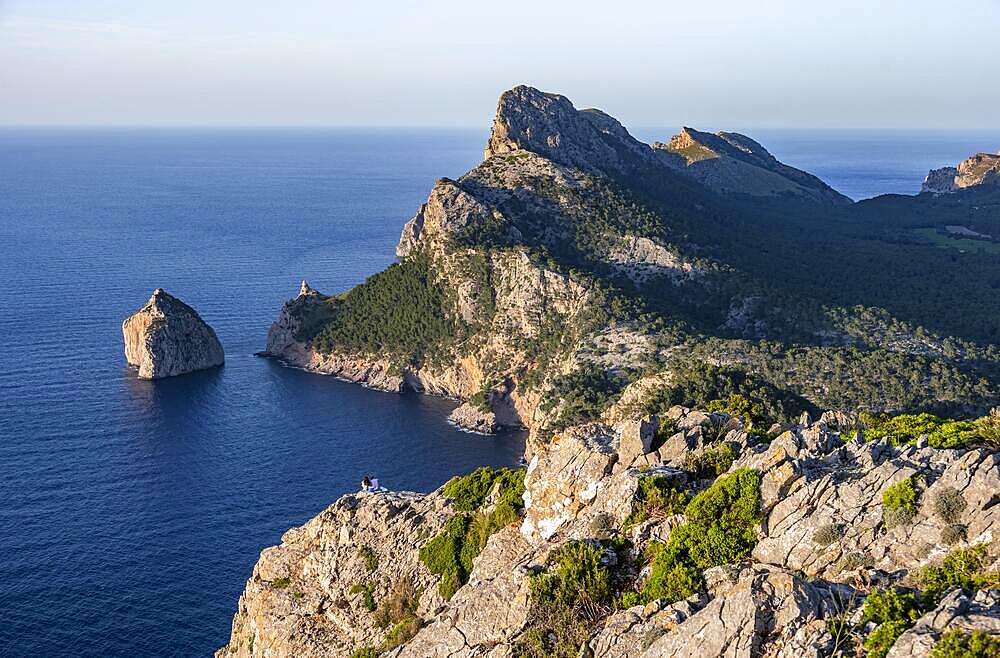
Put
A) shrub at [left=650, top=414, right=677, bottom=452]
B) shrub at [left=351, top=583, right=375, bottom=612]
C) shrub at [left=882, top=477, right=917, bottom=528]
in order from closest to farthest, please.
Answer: shrub at [left=882, top=477, right=917, bottom=528]
shrub at [left=650, top=414, right=677, bottom=452]
shrub at [left=351, top=583, right=375, bottom=612]

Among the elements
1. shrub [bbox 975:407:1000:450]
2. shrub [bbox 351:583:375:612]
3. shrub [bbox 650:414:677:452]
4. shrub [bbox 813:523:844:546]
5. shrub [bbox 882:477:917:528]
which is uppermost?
shrub [bbox 975:407:1000:450]

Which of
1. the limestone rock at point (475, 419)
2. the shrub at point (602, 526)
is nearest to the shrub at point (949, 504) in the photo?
the shrub at point (602, 526)

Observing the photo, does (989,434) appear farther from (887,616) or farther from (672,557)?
(672,557)

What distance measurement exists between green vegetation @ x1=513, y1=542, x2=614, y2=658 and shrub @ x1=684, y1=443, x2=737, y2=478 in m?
5.30

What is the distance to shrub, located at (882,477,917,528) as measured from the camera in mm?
26562

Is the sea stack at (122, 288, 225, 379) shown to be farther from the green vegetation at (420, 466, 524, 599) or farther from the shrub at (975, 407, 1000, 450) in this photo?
the shrub at (975, 407, 1000, 450)

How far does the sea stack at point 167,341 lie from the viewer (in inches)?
4966

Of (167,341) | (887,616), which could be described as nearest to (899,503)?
(887,616)

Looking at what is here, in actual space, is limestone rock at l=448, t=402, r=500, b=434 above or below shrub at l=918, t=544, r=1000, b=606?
below

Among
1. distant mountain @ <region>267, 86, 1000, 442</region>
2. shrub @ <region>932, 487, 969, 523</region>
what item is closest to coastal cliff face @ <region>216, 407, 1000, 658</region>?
shrub @ <region>932, 487, 969, 523</region>

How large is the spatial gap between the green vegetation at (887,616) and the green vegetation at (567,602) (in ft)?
29.6

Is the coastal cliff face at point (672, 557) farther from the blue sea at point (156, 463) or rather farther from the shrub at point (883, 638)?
the blue sea at point (156, 463)

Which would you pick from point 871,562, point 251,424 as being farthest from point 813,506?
point 251,424

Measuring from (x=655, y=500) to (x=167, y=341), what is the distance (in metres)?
110
